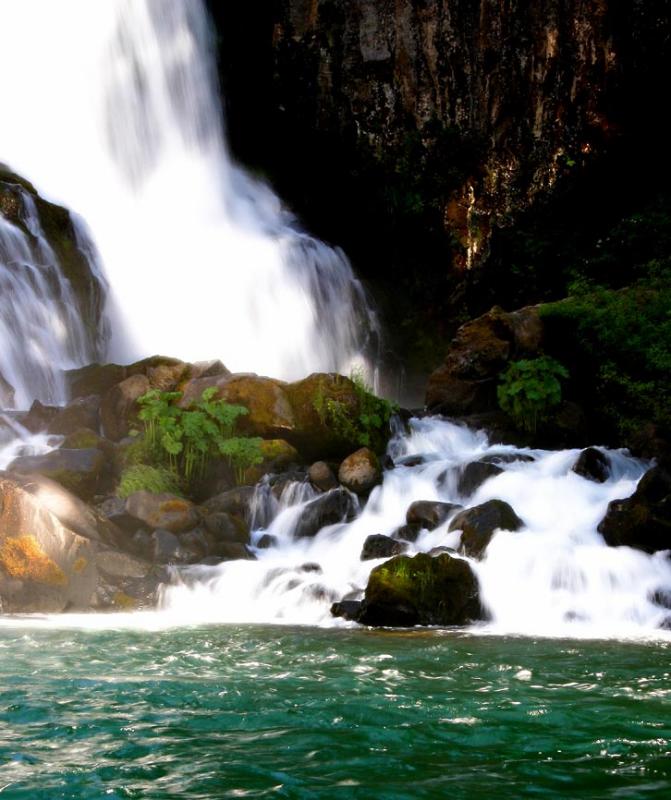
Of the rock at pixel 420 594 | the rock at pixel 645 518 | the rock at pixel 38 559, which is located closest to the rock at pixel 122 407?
the rock at pixel 38 559

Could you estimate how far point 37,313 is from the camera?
60.0 feet

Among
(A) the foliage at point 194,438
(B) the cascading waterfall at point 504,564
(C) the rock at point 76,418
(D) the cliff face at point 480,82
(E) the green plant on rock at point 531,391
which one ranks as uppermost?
(D) the cliff face at point 480,82

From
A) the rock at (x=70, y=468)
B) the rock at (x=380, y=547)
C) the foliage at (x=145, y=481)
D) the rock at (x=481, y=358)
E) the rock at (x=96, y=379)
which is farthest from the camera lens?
the rock at (x=481, y=358)

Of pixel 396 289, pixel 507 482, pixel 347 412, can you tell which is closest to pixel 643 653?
pixel 507 482

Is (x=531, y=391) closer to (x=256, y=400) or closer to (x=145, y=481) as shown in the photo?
(x=256, y=400)

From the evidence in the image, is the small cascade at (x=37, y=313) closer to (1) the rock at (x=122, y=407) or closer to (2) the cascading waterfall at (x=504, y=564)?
(1) the rock at (x=122, y=407)

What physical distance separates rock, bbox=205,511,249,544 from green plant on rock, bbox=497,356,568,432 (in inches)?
260

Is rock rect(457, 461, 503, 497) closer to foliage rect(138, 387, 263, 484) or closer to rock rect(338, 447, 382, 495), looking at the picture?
rock rect(338, 447, 382, 495)

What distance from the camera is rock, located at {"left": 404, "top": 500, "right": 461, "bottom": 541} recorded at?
11.3 metres

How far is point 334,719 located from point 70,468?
8.40 m

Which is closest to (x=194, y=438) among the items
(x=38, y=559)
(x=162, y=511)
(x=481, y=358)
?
(x=162, y=511)

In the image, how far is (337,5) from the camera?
2675 cm

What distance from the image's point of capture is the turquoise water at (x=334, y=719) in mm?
3557

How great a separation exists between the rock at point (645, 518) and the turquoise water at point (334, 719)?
2614mm
